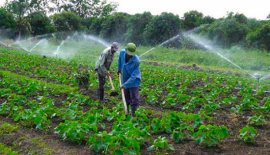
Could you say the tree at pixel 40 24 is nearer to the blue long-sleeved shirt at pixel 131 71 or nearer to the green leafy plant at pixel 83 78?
the green leafy plant at pixel 83 78

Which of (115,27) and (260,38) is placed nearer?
(260,38)

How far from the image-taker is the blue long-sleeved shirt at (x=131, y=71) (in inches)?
235

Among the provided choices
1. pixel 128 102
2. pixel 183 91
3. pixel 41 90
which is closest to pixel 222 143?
pixel 128 102

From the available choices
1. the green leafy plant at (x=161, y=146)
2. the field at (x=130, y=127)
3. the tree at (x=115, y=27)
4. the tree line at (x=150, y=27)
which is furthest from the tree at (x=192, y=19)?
the green leafy plant at (x=161, y=146)

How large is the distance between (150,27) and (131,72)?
920 inches

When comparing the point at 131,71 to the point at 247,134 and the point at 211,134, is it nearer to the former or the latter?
the point at 211,134

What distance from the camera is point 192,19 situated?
3581 centimetres

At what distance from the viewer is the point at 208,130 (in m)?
4.66

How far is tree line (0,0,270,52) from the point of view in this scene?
2575 centimetres

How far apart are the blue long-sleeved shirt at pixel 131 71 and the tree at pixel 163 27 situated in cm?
2195

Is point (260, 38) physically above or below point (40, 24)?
below

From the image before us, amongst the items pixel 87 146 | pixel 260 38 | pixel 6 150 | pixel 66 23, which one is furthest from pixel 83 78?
pixel 66 23

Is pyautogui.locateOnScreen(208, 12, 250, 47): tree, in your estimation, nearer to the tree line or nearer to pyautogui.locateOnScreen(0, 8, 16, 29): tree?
the tree line

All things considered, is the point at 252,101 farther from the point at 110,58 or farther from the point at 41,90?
the point at 41,90
